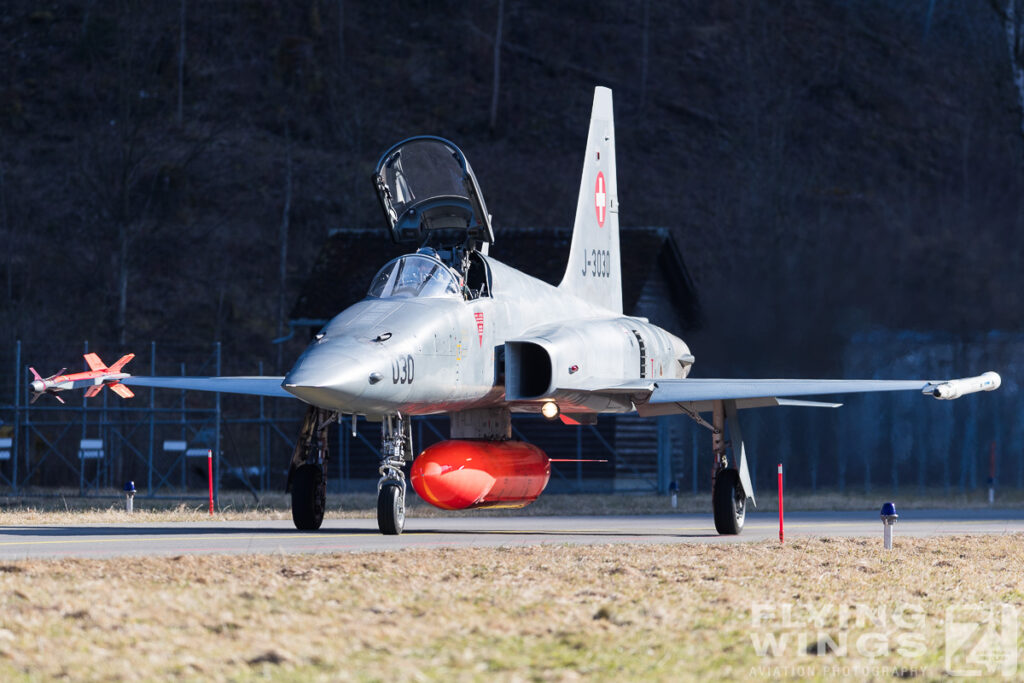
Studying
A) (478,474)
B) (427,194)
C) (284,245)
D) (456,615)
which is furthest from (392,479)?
(284,245)

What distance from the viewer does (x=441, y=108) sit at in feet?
230

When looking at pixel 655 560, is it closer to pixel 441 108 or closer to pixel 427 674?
pixel 427 674

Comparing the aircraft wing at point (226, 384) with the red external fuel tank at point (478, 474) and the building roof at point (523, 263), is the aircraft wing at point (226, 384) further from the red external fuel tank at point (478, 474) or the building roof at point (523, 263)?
the building roof at point (523, 263)

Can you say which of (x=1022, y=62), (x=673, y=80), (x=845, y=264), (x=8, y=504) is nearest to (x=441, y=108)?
(x=673, y=80)

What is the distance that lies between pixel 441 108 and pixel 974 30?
3119 centimetres

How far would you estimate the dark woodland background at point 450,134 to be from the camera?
54.0 m

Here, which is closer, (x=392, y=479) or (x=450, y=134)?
(x=392, y=479)

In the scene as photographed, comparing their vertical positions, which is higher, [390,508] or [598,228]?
[598,228]

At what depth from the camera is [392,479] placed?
16625 mm

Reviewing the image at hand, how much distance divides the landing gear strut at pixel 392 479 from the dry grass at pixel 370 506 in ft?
19.9

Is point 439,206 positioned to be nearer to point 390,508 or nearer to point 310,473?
point 310,473

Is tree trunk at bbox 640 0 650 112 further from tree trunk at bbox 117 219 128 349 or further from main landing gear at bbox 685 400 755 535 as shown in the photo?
main landing gear at bbox 685 400 755 535

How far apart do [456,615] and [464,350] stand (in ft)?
27.1

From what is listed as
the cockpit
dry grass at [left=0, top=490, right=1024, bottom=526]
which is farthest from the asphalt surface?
the cockpit
